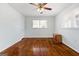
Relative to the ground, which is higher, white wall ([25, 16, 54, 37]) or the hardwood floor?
white wall ([25, 16, 54, 37])

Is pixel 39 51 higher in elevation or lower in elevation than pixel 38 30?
lower

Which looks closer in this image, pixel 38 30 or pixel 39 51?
pixel 39 51

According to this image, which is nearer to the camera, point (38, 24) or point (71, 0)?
point (71, 0)

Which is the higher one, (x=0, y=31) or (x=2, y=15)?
(x=2, y=15)

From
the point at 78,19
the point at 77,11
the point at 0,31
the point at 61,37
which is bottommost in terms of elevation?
the point at 61,37

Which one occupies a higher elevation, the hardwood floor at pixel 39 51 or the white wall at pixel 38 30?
the white wall at pixel 38 30

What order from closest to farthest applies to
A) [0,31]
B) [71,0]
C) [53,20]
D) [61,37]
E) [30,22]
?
[71,0], [0,31], [61,37], [53,20], [30,22]

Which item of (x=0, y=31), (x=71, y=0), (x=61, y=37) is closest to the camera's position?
(x=71, y=0)

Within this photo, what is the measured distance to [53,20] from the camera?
22.9ft

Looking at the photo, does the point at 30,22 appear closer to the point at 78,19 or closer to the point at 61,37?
the point at 61,37

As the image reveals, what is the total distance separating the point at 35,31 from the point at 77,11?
4.27 metres

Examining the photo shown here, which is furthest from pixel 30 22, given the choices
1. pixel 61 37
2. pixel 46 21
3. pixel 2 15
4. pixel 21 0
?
pixel 21 0

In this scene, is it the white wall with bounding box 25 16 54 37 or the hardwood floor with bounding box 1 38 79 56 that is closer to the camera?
the hardwood floor with bounding box 1 38 79 56

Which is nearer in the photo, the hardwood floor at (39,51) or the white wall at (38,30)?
the hardwood floor at (39,51)
